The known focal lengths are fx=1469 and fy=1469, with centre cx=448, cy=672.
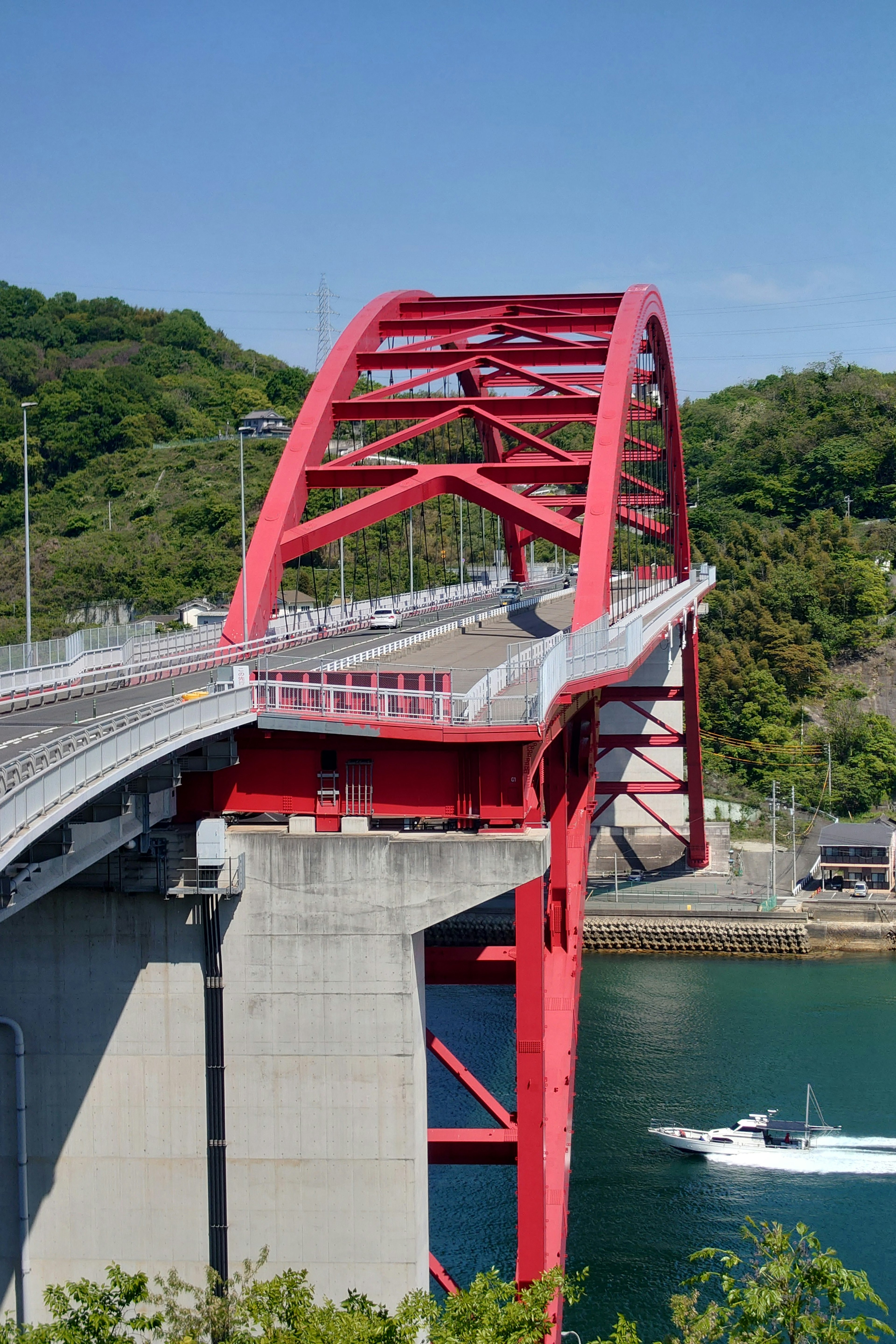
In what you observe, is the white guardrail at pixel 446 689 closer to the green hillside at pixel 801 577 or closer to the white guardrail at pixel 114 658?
the white guardrail at pixel 114 658

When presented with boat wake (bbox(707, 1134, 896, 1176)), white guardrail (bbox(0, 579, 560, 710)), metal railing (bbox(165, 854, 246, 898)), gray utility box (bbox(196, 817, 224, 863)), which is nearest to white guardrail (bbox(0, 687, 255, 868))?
gray utility box (bbox(196, 817, 224, 863))

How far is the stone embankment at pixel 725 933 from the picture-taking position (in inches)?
2195

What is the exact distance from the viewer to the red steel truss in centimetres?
2195

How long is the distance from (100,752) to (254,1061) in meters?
6.55

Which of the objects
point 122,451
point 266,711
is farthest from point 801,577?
point 266,711

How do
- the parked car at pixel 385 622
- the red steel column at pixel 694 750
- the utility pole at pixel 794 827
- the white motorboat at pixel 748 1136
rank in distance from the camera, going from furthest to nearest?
the utility pole at pixel 794 827 → the red steel column at pixel 694 750 → the parked car at pixel 385 622 → the white motorboat at pixel 748 1136

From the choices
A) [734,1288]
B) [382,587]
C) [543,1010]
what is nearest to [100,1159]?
[543,1010]

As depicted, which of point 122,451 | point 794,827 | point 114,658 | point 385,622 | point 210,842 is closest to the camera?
point 210,842

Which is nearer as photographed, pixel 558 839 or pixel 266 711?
pixel 266 711

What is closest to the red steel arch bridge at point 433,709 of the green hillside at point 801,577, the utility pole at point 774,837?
the utility pole at point 774,837

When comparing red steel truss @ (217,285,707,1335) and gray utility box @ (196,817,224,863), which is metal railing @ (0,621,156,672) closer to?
red steel truss @ (217,285,707,1335)

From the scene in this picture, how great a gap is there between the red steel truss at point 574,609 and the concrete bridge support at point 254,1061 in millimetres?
1205

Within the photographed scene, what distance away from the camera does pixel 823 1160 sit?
3662 centimetres

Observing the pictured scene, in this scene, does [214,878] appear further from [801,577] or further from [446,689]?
[801,577]
